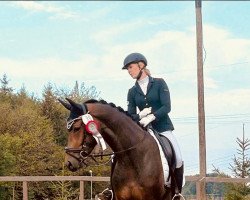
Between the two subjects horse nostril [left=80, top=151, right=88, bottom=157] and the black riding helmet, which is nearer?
horse nostril [left=80, top=151, right=88, bottom=157]

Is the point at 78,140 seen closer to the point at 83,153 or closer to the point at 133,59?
the point at 83,153

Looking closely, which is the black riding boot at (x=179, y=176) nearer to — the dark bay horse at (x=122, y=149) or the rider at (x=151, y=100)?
the rider at (x=151, y=100)

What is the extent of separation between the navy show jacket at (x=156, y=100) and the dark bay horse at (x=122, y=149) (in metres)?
0.40

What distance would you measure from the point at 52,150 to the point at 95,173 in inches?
161

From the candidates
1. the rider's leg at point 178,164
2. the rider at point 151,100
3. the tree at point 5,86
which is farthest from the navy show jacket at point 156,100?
the tree at point 5,86

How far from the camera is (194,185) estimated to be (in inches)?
463

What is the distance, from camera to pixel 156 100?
19.4 ft

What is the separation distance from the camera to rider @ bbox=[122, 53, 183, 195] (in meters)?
5.78

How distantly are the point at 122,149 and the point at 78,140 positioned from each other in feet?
1.67

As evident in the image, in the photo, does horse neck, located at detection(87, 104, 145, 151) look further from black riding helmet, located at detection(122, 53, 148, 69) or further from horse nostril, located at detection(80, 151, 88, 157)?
black riding helmet, located at detection(122, 53, 148, 69)

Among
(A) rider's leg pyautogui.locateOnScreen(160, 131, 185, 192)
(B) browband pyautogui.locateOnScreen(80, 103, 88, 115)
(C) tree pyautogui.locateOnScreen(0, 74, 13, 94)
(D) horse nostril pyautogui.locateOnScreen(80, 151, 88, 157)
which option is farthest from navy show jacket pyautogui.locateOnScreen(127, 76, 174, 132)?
(C) tree pyautogui.locateOnScreen(0, 74, 13, 94)

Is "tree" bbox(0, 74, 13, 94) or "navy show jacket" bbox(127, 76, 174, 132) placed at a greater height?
"tree" bbox(0, 74, 13, 94)

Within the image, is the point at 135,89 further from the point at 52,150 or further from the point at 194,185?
the point at 52,150

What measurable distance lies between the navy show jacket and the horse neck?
34cm
